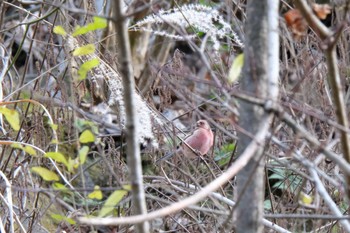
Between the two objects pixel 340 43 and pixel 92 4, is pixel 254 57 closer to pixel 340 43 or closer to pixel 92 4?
pixel 340 43

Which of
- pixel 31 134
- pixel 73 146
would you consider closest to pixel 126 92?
pixel 31 134

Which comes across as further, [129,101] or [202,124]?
[202,124]

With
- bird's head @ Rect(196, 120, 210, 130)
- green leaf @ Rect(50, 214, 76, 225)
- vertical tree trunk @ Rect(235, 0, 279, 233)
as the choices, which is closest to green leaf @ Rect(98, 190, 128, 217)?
green leaf @ Rect(50, 214, 76, 225)

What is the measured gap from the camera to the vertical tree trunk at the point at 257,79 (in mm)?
1268

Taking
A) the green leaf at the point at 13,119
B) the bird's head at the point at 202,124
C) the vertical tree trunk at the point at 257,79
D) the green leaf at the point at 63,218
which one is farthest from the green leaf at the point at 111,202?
the bird's head at the point at 202,124

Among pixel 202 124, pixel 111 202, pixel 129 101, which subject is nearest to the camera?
pixel 129 101

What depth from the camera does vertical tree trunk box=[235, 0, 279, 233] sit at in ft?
4.16

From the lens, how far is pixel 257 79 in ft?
4.16

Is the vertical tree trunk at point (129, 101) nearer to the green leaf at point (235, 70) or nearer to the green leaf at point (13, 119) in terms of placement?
the green leaf at point (235, 70)

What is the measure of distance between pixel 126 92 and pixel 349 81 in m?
2.29

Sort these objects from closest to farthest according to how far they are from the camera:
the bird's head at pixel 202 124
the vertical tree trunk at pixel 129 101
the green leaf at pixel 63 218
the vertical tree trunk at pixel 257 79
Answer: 1. the vertical tree trunk at pixel 129 101
2. the vertical tree trunk at pixel 257 79
3. the green leaf at pixel 63 218
4. the bird's head at pixel 202 124

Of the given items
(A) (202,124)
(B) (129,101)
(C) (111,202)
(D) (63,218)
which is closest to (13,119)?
(D) (63,218)

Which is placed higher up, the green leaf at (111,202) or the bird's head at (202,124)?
the green leaf at (111,202)

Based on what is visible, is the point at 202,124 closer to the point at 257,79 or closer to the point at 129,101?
the point at 257,79
